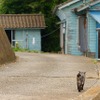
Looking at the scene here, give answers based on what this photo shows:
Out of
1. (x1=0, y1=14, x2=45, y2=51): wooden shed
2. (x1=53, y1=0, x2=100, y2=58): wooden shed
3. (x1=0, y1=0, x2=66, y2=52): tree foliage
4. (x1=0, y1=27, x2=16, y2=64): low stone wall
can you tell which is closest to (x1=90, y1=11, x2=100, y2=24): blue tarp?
(x1=53, y1=0, x2=100, y2=58): wooden shed

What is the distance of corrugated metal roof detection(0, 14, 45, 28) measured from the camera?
113 ft

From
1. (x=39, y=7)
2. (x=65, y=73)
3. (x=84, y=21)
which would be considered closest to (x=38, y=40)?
(x=39, y=7)

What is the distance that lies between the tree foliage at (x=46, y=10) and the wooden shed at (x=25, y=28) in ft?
6.79

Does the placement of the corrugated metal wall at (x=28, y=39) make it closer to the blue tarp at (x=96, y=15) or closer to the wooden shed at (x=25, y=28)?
the wooden shed at (x=25, y=28)

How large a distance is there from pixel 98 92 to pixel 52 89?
2.42m

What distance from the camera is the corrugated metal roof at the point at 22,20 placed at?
34.5m

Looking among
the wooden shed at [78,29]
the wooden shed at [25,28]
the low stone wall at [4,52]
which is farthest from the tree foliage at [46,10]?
the low stone wall at [4,52]

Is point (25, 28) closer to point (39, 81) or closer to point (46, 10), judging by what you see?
point (46, 10)

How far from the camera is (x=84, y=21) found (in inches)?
1141

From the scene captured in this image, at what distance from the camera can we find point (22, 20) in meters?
34.6

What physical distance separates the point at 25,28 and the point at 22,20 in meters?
0.74

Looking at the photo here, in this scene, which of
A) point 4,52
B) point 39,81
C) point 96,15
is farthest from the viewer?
point 96,15

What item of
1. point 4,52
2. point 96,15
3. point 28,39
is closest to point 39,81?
point 4,52

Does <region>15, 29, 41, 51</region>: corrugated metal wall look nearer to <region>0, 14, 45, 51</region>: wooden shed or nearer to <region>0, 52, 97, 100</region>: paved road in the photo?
<region>0, 14, 45, 51</region>: wooden shed
